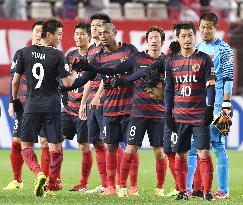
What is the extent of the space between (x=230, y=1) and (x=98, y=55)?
35.2 feet

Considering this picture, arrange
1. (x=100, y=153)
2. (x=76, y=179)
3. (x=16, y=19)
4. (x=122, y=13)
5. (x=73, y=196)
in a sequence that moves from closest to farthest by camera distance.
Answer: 1. (x=73, y=196)
2. (x=100, y=153)
3. (x=76, y=179)
4. (x=16, y=19)
5. (x=122, y=13)

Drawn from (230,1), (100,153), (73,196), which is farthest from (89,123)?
(230,1)

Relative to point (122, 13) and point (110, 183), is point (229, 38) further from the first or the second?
point (110, 183)

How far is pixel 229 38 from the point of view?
20219 millimetres

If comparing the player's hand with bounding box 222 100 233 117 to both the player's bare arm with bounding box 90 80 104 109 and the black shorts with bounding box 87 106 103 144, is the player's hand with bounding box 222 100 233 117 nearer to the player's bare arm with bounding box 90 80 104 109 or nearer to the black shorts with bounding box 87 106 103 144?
the player's bare arm with bounding box 90 80 104 109

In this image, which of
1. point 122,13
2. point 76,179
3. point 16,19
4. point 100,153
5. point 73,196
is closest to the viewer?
point 73,196

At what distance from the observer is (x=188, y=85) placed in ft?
36.6

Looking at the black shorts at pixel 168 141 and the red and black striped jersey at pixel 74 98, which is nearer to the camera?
the black shorts at pixel 168 141

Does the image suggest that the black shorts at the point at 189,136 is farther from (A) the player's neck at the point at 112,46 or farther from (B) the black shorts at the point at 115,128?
(A) the player's neck at the point at 112,46

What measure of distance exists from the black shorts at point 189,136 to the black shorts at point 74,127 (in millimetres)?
2119

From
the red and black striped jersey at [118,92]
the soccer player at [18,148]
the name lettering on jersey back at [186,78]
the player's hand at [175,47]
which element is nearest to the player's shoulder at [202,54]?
the name lettering on jersey back at [186,78]

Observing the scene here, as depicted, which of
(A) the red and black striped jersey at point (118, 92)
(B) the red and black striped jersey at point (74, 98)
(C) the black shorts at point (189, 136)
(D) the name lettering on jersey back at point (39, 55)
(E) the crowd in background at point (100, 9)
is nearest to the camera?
(C) the black shorts at point (189, 136)

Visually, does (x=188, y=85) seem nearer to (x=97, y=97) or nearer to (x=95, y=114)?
(x=97, y=97)

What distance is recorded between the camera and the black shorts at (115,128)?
11992 mm
